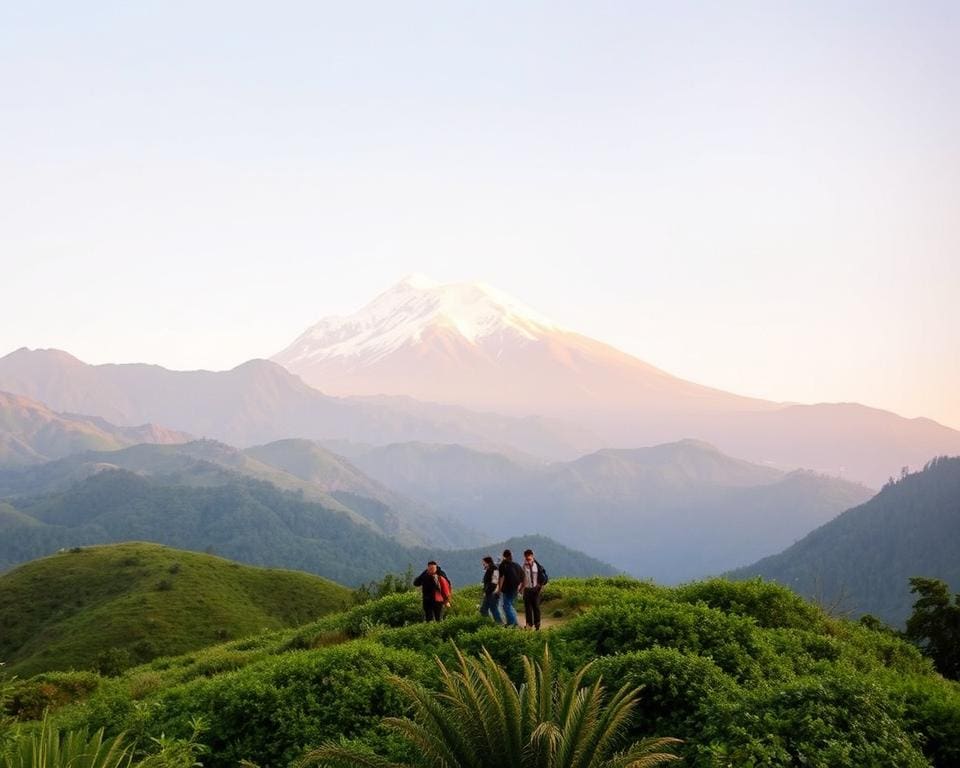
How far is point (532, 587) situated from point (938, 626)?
116ft

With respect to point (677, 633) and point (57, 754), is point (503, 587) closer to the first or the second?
point (677, 633)

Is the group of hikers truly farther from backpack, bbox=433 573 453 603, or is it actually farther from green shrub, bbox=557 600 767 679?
green shrub, bbox=557 600 767 679

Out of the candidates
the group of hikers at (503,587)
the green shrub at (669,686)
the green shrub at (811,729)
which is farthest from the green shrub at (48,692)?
the green shrub at (811,729)

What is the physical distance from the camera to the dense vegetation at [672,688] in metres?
11.0

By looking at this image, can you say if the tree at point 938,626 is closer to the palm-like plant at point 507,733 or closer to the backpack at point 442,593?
the backpack at point 442,593

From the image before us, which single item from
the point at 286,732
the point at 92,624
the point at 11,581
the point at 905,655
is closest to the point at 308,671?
the point at 286,732

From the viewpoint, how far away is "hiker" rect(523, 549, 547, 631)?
Result: 2319 centimetres

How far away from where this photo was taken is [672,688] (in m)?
13.1

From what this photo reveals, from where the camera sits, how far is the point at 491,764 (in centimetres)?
859

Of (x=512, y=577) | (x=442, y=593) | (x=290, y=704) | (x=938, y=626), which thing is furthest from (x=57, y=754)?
(x=938, y=626)

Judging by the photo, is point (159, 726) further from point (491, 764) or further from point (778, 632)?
point (778, 632)

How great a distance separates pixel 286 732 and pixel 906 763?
11039mm

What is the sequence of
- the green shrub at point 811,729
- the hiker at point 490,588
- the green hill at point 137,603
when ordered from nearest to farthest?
the green shrub at point 811,729, the hiker at point 490,588, the green hill at point 137,603

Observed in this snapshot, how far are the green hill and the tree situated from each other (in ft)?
160
